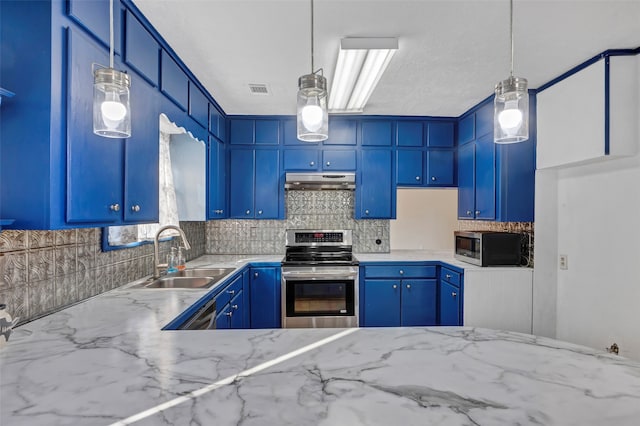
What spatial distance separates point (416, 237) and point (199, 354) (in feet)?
11.4

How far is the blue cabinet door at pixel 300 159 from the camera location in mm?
3801

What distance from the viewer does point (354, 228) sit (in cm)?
408

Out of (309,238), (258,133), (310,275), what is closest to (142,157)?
(310,275)

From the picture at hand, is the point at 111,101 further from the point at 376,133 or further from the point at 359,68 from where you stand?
the point at 376,133

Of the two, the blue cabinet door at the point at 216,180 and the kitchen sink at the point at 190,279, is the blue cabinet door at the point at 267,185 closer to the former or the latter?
the blue cabinet door at the point at 216,180

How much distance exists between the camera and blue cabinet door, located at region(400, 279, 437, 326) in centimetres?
345

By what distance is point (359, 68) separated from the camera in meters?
2.38

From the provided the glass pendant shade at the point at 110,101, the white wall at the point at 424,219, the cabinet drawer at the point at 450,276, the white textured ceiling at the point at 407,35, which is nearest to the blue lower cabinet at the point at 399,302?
the cabinet drawer at the point at 450,276

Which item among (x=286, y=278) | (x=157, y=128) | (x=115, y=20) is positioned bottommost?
(x=286, y=278)

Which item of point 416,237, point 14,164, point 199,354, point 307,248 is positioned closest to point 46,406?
point 199,354

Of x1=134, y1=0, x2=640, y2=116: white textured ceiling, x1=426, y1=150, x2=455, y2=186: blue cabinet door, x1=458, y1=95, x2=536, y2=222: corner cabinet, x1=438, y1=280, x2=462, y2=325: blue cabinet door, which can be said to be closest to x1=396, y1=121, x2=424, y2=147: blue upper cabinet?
x1=426, y1=150, x2=455, y2=186: blue cabinet door

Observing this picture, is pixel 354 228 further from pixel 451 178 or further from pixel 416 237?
pixel 451 178

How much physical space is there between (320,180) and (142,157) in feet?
6.91

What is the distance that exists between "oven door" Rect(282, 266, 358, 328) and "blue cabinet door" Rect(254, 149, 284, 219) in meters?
0.78
